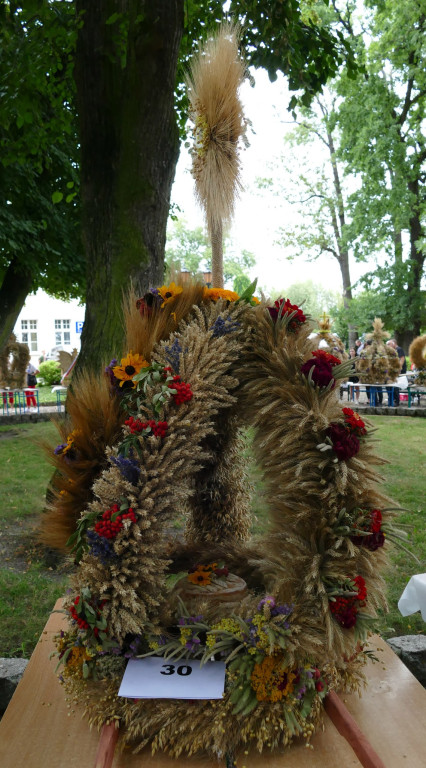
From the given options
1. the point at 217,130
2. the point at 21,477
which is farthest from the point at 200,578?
the point at 21,477

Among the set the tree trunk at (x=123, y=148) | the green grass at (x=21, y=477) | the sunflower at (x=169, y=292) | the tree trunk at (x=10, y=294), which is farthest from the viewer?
the tree trunk at (x=10, y=294)

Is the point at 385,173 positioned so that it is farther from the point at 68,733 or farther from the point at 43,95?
the point at 68,733

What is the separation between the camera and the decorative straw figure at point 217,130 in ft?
8.04

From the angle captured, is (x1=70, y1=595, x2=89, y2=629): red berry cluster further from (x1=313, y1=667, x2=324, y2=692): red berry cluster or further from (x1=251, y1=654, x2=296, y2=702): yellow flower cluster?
(x1=313, y1=667, x2=324, y2=692): red berry cluster

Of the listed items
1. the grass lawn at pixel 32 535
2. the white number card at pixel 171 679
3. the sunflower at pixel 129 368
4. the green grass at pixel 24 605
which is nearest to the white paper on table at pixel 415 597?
the grass lawn at pixel 32 535

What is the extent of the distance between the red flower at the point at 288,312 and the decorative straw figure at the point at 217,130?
431 millimetres

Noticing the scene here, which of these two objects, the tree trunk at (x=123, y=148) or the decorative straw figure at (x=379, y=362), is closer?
the tree trunk at (x=123, y=148)

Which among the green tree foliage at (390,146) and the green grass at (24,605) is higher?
the green tree foliage at (390,146)

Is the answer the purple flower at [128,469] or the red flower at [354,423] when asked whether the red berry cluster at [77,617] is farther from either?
the red flower at [354,423]

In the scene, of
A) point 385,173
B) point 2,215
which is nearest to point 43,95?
point 2,215

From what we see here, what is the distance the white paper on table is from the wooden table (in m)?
0.32

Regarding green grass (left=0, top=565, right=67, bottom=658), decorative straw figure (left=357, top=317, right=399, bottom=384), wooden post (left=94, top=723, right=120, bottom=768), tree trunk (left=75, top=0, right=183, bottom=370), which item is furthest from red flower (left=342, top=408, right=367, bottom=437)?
decorative straw figure (left=357, top=317, right=399, bottom=384)

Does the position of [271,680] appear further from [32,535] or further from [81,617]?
[32,535]

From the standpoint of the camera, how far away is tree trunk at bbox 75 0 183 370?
15.8ft
